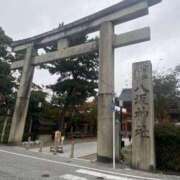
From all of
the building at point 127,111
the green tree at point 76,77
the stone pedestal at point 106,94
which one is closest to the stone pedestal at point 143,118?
the stone pedestal at point 106,94

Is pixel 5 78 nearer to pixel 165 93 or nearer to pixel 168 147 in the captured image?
pixel 165 93

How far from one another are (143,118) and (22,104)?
935cm

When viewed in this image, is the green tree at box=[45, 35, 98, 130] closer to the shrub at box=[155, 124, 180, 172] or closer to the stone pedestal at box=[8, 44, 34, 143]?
the stone pedestal at box=[8, 44, 34, 143]

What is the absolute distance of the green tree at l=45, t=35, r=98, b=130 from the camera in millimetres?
21281

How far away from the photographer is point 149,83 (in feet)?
30.7

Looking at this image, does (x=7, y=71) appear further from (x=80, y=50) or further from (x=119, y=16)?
(x=119, y=16)

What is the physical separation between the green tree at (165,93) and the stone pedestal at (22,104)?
988cm

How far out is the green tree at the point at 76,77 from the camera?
21.3 metres

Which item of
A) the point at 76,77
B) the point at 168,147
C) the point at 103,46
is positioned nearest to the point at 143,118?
the point at 168,147

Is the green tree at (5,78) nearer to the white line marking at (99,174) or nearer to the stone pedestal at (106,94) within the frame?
the stone pedestal at (106,94)

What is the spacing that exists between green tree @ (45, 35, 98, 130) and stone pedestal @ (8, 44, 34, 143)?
17.8 feet

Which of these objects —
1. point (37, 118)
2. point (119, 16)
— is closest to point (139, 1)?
point (119, 16)

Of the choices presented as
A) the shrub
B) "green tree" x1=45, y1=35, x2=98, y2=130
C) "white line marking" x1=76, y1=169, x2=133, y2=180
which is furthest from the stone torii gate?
"green tree" x1=45, y1=35, x2=98, y2=130

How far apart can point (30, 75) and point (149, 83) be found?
957cm
